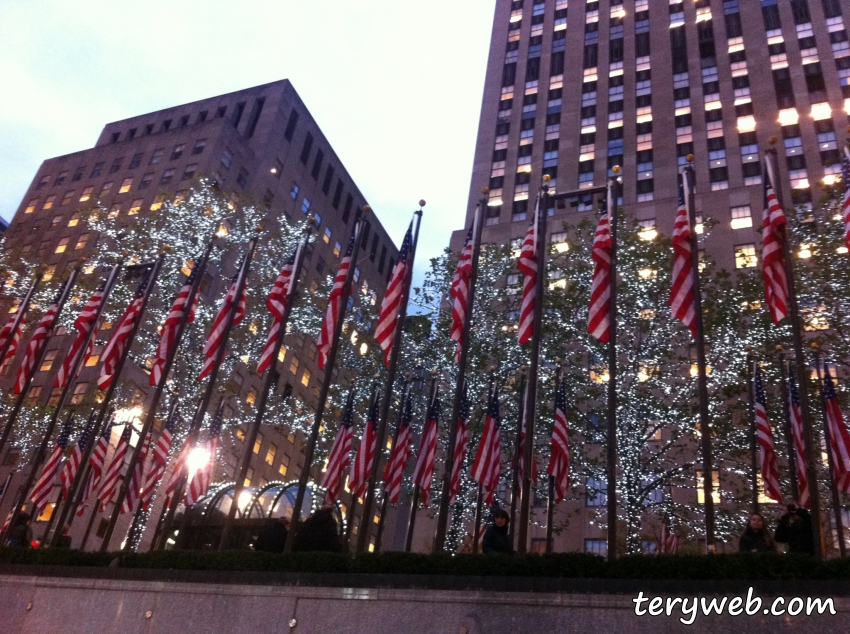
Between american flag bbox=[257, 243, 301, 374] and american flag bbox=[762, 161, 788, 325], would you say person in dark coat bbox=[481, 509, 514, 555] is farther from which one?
american flag bbox=[257, 243, 301, 374]

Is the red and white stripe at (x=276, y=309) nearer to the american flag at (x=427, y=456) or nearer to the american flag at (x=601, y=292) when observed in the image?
the american flag at (x=427, y=456)

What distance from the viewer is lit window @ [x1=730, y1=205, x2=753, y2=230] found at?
51.0 m

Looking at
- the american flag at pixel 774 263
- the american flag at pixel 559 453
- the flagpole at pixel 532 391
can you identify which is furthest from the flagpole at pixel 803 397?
the american flag at pixel 559 453

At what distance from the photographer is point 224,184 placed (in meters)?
64.4

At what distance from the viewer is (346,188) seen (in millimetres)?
88562

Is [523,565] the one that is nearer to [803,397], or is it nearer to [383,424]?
[803,397]

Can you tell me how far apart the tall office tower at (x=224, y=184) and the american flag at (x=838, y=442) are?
4029 cm

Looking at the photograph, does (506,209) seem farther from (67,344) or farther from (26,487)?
(26,487)

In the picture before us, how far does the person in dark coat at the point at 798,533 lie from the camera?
1460 centimetres

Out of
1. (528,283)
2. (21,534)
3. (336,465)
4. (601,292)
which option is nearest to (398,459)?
(336,465)

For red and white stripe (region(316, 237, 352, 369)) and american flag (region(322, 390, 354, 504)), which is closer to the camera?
red and white stripe (region(316, 237, 352, 369))

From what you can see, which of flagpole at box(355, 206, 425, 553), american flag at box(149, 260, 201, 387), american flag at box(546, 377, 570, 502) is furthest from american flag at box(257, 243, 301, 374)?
american flag at box(546, 377, 570, 502)

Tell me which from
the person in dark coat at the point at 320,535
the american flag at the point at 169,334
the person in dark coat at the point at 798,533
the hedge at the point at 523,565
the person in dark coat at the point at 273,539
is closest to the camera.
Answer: the hedge at the point at 523,565

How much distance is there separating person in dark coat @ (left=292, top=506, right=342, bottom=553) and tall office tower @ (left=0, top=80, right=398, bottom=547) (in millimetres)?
37277
